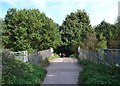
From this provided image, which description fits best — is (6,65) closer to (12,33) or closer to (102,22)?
(12,33)

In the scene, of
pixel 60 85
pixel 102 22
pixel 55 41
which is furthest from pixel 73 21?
pixel 60 85

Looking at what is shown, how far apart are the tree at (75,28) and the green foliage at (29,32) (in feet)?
20.7

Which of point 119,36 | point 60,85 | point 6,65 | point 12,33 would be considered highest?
point 12,33

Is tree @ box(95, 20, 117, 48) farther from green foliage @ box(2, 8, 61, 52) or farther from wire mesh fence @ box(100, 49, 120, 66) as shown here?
wire mesh fence @ box(100, 49, 120, 66)

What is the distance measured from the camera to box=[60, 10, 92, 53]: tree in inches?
1861

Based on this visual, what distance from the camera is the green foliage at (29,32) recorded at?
38656 millimetres

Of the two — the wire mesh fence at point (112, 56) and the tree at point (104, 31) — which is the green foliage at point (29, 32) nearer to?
the tree at point (104, 31)

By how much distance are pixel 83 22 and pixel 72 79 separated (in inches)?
1425

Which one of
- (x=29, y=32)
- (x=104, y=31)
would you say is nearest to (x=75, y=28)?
(x=104, y=31)

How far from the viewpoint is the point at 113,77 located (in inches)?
452

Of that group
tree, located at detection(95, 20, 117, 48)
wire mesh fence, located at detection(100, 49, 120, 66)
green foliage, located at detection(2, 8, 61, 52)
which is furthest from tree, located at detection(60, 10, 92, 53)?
wire mesh fence, located at detection(100, 49, 120, 66)

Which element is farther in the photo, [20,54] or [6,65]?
[20,54]

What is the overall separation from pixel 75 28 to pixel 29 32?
11.0 meters

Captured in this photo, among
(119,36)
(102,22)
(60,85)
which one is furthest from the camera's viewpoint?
(102,22)
